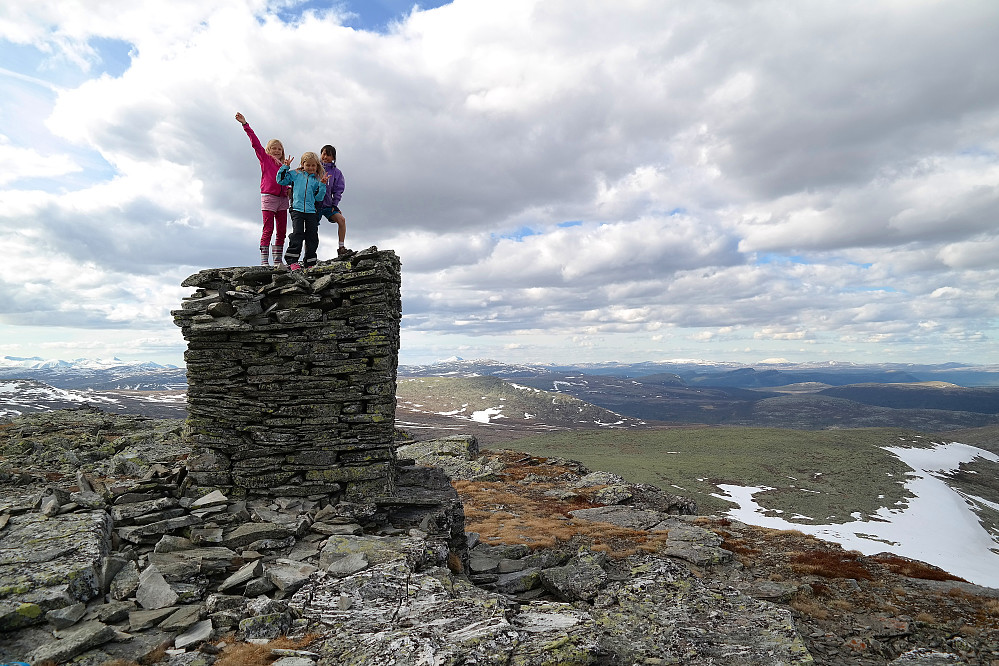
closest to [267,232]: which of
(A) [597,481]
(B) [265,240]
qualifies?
(B) [265,240]

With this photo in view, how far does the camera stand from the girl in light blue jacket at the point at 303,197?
17.0 metres

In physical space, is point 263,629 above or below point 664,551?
above

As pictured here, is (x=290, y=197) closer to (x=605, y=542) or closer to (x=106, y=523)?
(x=106, y=523)

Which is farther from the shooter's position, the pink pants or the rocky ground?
the pink pants

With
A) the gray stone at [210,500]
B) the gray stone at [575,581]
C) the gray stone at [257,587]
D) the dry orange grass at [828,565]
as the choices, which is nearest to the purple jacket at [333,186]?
the gray stone at [210,500]

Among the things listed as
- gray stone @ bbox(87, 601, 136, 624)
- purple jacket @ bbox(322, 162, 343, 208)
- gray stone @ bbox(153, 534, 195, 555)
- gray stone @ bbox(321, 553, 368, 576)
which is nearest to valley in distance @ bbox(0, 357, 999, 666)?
gray stone @ bbox(153, 534, 195, 555)

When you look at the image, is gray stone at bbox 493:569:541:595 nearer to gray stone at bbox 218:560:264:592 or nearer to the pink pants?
gray stone at bbox 218:560:264:592

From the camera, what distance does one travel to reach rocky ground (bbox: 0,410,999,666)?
9.70m

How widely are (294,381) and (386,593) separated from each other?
847cm

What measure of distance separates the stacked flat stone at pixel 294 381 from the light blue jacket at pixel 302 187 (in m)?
2.66

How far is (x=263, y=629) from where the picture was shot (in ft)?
33.2

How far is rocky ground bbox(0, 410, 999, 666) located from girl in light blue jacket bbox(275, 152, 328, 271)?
9.43 meters

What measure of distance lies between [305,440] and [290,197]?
381 inches

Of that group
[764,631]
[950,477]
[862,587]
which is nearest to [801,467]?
[950,477]
